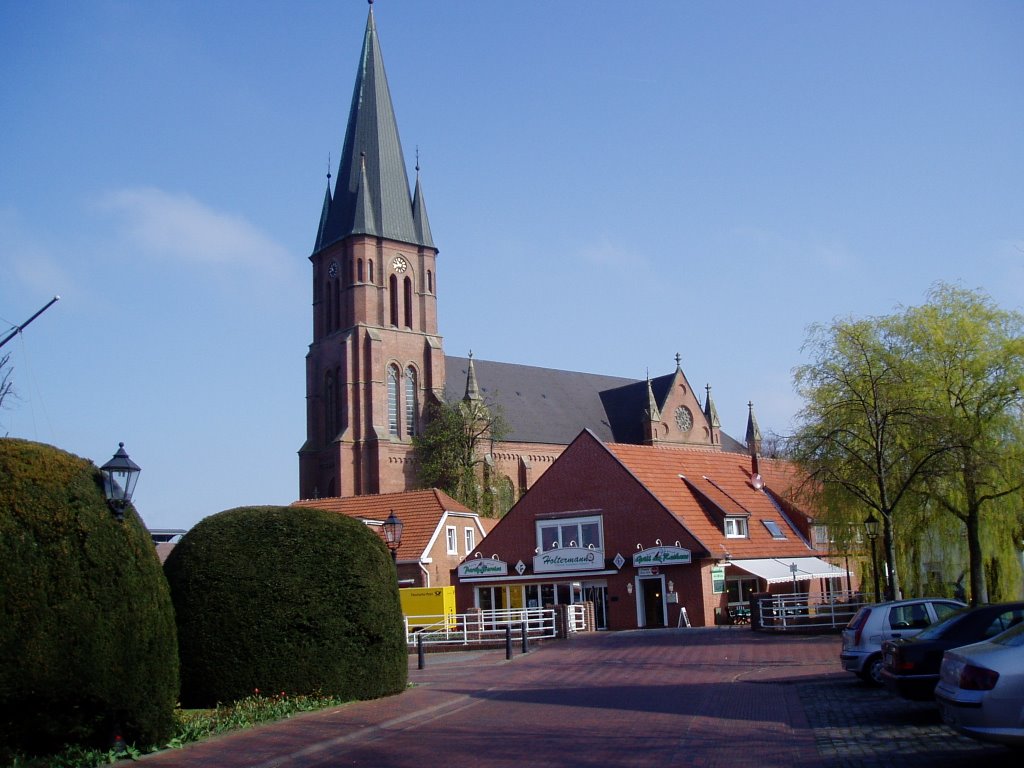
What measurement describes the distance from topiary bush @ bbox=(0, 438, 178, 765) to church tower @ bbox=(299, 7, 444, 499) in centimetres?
5809

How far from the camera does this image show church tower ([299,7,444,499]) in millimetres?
73000

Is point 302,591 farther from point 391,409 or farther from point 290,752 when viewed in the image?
point 391,409

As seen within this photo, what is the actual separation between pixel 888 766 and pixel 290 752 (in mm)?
7090

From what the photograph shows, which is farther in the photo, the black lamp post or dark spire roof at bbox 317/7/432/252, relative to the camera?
dark spire roof at bbox 317/7/432/252

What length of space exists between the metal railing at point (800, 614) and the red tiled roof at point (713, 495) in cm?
570

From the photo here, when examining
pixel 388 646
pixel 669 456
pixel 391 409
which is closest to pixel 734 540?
pixel 669 456

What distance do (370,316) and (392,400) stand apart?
21.1 feet

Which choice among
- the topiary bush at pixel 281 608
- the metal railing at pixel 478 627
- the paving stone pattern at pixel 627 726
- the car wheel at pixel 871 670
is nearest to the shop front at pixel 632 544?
the metal railing at pixel 478 627

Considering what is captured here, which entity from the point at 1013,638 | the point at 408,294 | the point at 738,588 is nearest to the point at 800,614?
the point at 738,588

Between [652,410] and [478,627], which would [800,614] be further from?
[652,410]

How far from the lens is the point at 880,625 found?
1706 centimetres

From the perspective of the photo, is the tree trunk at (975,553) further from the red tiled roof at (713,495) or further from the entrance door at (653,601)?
the entrance door at (653,601)

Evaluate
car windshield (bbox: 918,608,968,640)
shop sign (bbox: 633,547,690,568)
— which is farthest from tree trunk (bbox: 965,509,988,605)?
car windshield (bbox: 918,608,968,640)

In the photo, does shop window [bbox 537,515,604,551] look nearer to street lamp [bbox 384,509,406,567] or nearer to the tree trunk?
the tree trunk
